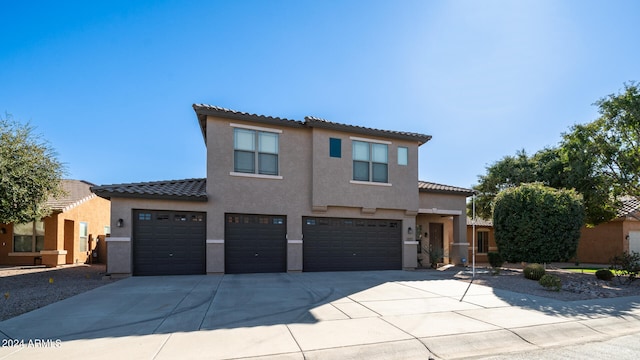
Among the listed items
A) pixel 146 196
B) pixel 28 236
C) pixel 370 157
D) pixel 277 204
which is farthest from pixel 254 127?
pixel 28 236

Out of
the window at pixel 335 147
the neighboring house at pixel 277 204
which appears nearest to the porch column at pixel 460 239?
the neighboring house at pixel 277 204

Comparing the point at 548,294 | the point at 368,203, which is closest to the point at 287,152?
the point at 368,203

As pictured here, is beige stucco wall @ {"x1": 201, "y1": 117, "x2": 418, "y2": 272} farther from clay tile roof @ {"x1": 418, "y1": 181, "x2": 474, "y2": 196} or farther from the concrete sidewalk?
the concrete sidewalk

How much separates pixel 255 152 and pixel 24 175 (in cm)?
992

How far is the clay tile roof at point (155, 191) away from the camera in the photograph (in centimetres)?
1307

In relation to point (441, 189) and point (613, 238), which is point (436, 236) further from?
point (613, 238)

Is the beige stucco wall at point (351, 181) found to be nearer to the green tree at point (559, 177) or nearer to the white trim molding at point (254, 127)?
the white trim molding at point (254, 127)

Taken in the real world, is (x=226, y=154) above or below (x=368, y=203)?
above

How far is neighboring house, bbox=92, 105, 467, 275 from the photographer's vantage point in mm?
13625

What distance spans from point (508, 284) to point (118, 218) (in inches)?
542

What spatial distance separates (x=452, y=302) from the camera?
8953 millimetres

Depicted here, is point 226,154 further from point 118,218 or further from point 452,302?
point 452,302

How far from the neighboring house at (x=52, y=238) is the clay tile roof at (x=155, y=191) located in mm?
7310

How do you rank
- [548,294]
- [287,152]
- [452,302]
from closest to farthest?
[452,302]
[548,294]
[287,152]
